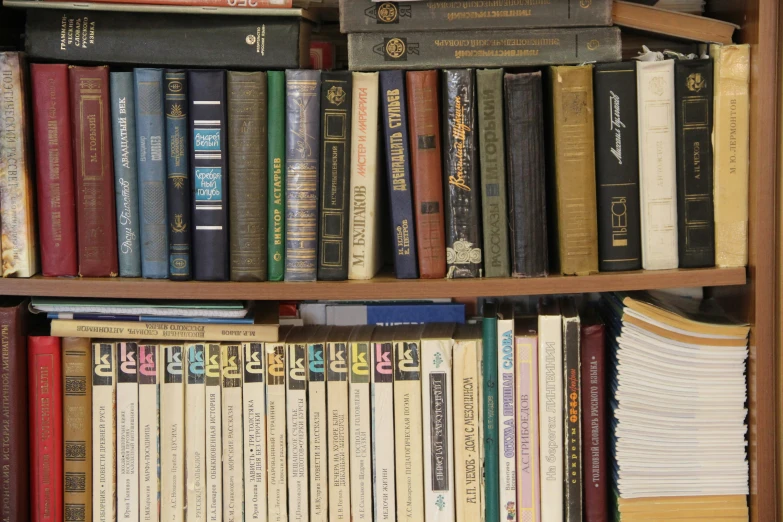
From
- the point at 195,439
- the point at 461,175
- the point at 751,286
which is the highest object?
the point at 461,175

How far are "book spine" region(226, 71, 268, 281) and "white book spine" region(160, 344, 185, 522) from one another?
16cm

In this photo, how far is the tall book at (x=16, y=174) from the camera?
1.12 meters

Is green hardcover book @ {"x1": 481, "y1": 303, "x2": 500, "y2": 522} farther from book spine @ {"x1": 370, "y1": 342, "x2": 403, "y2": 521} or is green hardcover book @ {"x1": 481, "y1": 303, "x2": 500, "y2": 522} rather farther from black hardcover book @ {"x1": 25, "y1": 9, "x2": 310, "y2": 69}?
black hardcover book @ {"x1": 25, "y1": 9, "x2": 310, "y2": 69}

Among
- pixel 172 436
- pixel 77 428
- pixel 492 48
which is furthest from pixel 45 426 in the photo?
pixel 492 48

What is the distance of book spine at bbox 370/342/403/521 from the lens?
1166mm

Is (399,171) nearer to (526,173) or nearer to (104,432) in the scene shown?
(526,173)

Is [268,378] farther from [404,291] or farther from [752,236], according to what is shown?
[752,236]

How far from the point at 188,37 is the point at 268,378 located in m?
0.49

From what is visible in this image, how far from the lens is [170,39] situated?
1133mm

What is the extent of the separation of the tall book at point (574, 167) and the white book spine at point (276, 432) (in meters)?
0.43

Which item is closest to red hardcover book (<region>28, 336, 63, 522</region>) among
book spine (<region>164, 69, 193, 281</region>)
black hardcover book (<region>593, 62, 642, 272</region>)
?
book spine (<region>164, 69, 193, 281</region>)

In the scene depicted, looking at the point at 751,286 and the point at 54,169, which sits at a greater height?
the point at 54,169

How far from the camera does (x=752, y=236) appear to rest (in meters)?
1.12

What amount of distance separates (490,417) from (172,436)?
1.52 ft
